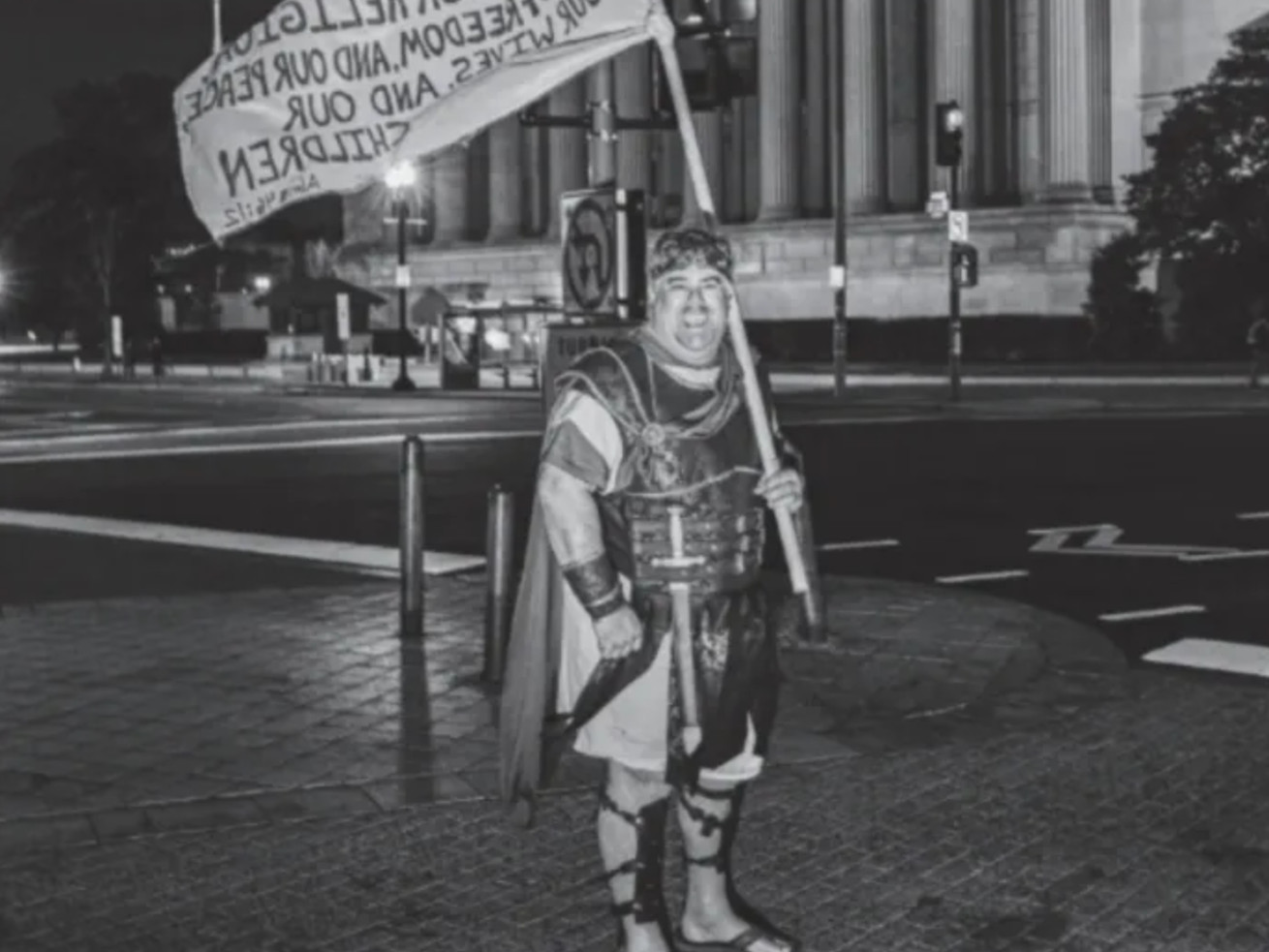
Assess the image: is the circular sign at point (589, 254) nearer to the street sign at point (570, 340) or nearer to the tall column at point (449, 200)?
the street sign at point (570, 340)

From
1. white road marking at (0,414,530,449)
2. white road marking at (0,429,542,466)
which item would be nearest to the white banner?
white road marking at (0,429,542,466)

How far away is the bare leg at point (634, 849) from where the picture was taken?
18.2 ft

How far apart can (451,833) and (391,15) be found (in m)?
2.74

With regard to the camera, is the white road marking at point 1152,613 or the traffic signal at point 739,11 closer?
the white road marking at point 1152,613

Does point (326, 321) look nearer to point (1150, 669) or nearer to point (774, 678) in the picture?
point (1150, 669)

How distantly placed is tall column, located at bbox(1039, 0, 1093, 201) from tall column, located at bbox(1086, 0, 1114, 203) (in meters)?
0.26

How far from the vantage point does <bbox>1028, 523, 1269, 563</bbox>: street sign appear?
47.4 feet

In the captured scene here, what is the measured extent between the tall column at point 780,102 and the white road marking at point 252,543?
54170mm

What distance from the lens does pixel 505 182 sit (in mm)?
85625

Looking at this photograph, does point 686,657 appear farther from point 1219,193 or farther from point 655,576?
point 1219,193

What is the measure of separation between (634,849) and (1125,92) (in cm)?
6023

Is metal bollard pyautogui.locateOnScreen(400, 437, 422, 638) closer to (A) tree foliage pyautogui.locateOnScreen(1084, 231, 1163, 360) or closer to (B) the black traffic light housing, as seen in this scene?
(B) the black traffic light housing

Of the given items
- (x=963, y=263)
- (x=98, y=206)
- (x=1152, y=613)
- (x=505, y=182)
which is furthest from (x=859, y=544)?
(x=505, y=182)

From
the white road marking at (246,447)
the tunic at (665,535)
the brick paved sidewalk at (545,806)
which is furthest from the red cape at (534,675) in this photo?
the white road marking at (246,447)
